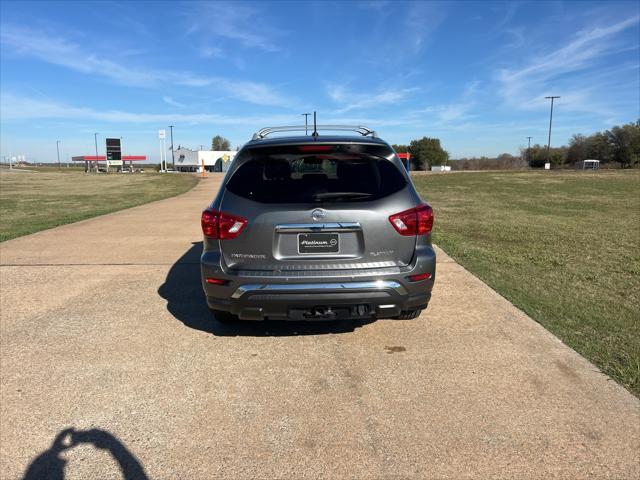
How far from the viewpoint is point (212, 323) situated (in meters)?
4.76

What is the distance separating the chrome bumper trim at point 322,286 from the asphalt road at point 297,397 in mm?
629

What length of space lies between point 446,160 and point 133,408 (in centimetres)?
11609

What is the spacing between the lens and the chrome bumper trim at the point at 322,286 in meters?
3.62

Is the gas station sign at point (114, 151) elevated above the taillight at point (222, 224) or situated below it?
above

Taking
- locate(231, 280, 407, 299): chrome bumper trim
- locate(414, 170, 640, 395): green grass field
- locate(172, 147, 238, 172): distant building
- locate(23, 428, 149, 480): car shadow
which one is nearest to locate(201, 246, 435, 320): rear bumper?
locate(231, 280, 407, 299): chrome bumper trim

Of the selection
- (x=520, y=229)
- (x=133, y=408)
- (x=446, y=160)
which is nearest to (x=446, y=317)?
(x=133, y=408)

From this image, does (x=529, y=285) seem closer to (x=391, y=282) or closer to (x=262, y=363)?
(x=391, y=282)

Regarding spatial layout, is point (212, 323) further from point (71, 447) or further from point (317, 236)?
point (71, 447)

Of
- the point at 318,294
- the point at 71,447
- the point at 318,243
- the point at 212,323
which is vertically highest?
the point at 318,243

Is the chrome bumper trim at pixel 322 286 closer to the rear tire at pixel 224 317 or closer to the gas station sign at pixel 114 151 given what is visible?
the rear tire at pixel 224 317

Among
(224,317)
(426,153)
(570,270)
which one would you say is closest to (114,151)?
(426,153)

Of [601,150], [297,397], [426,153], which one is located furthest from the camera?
[426,153]

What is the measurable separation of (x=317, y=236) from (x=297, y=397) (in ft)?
3.80

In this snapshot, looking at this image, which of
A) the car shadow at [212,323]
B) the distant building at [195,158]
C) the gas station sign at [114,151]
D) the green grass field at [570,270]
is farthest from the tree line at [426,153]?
the car shadow at [212,323]
